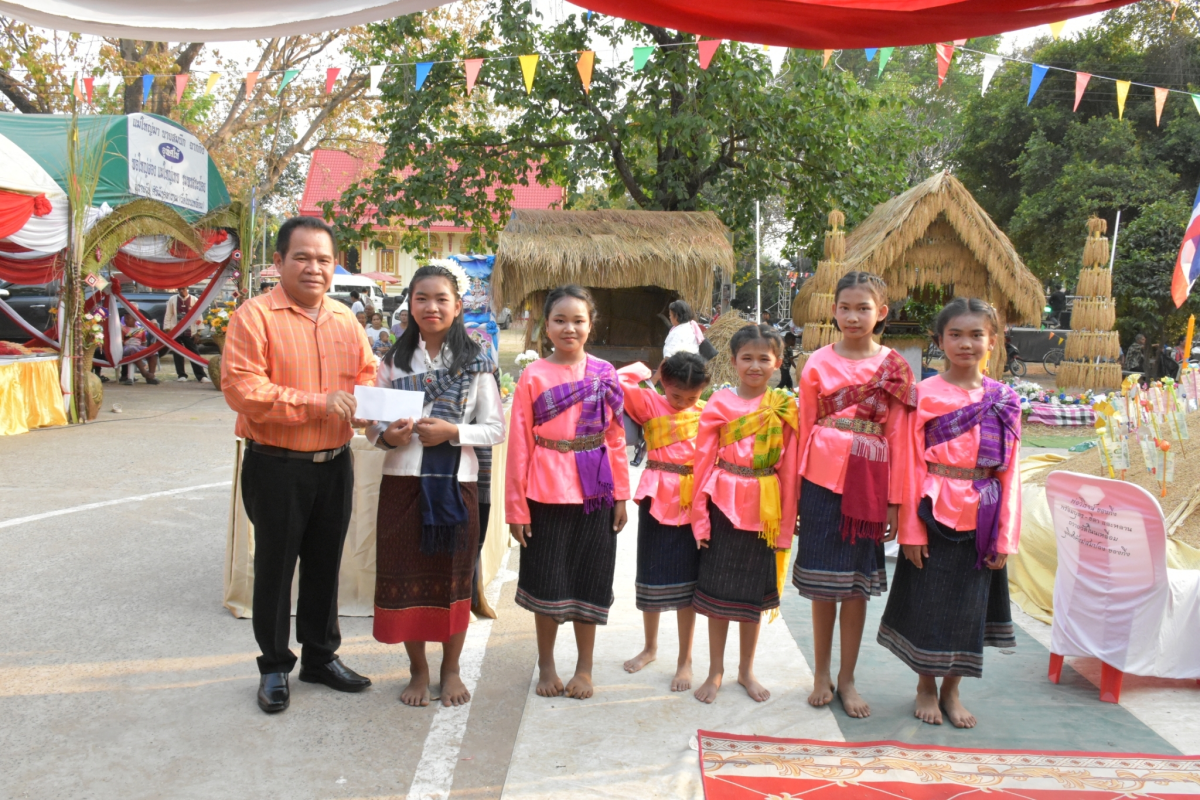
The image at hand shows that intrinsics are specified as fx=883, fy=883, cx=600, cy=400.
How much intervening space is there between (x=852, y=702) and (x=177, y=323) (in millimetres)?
14038

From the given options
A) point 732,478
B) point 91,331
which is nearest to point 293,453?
point 732,478

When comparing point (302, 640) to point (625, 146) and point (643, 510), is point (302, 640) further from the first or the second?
point (625, 146)

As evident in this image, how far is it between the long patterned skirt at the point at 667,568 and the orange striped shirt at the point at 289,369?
1252 mm

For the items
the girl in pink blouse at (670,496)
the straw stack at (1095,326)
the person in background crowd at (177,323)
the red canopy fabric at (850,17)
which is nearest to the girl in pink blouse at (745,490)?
the girl in pink blouse at (670,496)

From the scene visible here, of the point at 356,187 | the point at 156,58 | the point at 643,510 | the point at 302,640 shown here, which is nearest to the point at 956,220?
the point at 356,187

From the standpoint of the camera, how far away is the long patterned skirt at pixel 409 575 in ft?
10.7

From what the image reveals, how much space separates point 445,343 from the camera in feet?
11.0

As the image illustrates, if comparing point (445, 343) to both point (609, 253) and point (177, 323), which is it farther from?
point (177, 323)

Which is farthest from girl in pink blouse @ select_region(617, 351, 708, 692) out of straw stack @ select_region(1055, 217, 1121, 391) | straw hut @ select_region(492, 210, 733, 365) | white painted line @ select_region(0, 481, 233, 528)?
straw stack @ select_region(1055, 217, 1121, 391)

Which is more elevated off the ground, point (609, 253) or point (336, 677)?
point (609, 253)

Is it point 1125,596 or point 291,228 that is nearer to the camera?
point 291,228

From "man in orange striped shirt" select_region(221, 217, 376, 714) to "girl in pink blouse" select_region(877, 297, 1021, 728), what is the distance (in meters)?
2.09

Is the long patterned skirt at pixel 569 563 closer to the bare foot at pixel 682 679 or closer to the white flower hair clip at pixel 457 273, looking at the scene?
the bare foot at pixel 682 679

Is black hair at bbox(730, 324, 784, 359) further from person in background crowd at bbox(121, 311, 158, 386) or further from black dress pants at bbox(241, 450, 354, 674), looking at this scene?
person in background crowd at bbox(121, 311, 158, 386)
